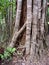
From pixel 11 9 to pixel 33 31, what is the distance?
182 cm

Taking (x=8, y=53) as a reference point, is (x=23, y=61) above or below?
below

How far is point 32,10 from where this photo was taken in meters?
4.56

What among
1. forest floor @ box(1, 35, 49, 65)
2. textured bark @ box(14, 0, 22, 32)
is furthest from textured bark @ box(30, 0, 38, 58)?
textured bark @ box(14, 0, 22, 32)

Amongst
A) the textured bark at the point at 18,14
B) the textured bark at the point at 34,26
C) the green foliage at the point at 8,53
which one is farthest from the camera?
the textured bark at the point at 18,14

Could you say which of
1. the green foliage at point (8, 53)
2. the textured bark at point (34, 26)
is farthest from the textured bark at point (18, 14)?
the green foliage at point (8, 53)

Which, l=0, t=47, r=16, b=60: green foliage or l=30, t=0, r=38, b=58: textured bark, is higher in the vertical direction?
l=30, t=0, r=38, b=58: textured bark

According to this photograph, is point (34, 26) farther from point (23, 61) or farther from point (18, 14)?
point (23, 61)

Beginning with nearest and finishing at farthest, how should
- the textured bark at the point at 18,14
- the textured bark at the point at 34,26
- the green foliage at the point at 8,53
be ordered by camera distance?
the green foliage at the point at 8,53
the textured bark at the point at 34,26
the textured bark at the point at 18,14

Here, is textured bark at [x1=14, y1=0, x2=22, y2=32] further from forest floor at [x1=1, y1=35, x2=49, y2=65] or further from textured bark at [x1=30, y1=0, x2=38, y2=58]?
forest floor at [x1=1, y1=35, x2=49, y2=65]

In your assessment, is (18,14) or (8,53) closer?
(8,53)

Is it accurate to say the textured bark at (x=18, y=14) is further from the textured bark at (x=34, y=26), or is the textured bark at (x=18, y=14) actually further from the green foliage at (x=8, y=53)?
the green foliage at (x=8, y=53)

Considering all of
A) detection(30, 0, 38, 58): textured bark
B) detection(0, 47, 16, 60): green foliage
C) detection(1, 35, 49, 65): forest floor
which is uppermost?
detection(30, 0, 38, 58): textured bark

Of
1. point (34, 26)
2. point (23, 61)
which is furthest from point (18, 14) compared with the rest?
point (23, 61)

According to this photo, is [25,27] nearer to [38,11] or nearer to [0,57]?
[38,11]
